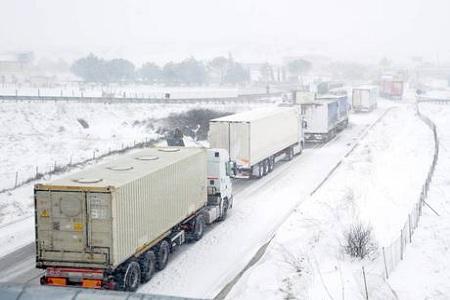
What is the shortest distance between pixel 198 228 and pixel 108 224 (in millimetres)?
7056

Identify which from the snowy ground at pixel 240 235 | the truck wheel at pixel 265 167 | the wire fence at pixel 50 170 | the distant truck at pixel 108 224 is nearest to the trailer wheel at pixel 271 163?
the snowy ground at pixel 240 235

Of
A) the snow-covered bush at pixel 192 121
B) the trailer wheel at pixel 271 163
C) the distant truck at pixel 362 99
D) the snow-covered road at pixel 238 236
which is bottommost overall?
the snow-covered road at pixel 238 236

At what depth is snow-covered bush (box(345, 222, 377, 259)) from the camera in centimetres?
1839

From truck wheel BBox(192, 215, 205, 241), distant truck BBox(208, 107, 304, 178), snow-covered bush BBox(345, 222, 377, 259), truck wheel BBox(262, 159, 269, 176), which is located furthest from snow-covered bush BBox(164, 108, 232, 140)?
snow-covered bush BBox(345, 222, 377, 259)

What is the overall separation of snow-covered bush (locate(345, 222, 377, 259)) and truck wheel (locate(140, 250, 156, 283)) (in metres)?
5.93

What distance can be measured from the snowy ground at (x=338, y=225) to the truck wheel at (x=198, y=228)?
278cm

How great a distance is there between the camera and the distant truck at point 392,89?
365ft

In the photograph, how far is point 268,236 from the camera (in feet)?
75.2

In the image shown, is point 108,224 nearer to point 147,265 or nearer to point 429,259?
point 147,265

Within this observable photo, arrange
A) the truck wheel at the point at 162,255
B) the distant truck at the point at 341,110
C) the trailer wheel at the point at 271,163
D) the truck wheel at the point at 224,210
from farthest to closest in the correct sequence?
the distant truck at the point at 341,110, the trailer wheel at the point at 271,163, the truck wheel at the point at 224,210, the truck wheel at the point at 162,255

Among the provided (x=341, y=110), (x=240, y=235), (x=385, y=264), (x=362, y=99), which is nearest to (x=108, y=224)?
(x=385, y=264)

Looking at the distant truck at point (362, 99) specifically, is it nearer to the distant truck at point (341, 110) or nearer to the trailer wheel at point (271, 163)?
the distant truck at point (341, 110)

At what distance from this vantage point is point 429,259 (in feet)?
61.2

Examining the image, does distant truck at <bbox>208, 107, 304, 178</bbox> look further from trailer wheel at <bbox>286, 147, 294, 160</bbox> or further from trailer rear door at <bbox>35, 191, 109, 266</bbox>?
trailer rear door at <bbox>35, 191, 109, 266</bbox>
